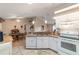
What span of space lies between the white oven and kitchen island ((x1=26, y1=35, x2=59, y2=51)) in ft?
0.36

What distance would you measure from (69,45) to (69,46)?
0.02m

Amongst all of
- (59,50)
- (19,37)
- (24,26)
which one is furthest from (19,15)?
(59,50)

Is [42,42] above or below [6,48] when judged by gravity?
above

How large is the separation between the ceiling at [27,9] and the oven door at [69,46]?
66 cm

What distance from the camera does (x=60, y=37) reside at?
217 cm

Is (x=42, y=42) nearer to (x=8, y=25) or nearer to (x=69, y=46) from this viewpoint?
(x=69, y=46)

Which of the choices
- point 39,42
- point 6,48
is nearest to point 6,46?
point 6,48

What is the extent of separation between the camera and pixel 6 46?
2.20 meters

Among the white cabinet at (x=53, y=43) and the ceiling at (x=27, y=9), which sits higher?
the ceiling at (x=27, y=9)

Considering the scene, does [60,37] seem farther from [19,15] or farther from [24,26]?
[19,15]

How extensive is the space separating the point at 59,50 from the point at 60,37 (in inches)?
10.2

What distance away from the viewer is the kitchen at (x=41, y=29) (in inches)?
81.8

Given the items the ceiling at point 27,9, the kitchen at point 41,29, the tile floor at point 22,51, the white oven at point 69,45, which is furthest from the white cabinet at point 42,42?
the ceiling at point 27,9

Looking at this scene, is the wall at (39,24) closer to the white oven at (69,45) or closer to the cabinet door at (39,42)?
the cabinet door at (39,42)
